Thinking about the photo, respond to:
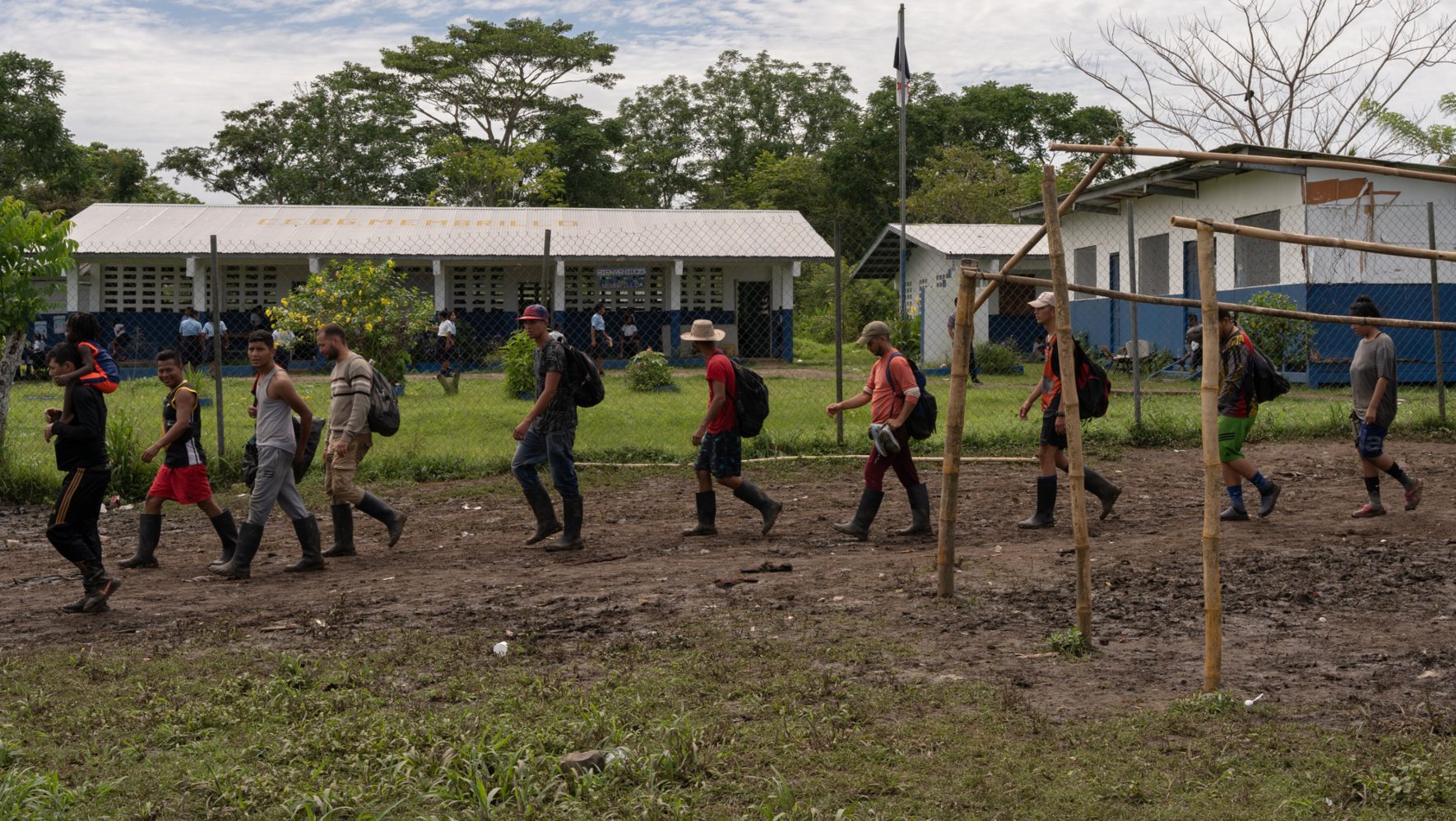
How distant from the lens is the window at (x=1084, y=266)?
86.2 ft

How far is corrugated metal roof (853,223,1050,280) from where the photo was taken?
88.2 ft

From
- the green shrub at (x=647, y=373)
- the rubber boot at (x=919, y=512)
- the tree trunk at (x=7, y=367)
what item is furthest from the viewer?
the green shrub at (x=647, y=373)

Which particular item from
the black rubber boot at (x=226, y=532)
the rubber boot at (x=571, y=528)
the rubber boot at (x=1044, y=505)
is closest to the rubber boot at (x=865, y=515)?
the rubber boot at (x=1044, y=505)

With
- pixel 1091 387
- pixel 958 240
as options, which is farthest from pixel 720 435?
pixel 958 240

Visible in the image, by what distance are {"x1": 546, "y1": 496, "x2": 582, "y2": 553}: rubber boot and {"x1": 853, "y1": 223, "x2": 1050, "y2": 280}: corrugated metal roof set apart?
18381 millimetres

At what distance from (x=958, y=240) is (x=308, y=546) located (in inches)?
861

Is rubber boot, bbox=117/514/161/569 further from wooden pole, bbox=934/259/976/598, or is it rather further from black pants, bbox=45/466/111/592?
wooden pole, bbox=934/259/976/598

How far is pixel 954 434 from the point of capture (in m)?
6.31

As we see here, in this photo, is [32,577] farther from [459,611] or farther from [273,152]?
[273,152]

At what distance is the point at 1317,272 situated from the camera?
62.8ft

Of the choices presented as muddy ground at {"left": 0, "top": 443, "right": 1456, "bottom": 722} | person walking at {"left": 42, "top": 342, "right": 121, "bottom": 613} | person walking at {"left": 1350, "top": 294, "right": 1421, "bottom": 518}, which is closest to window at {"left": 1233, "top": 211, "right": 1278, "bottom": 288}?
muddy ground at {"left": 0, "top": 443, "right": 1456, "bottom": 722}

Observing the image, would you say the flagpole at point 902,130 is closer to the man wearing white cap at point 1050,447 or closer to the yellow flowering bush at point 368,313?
the yellow flowering bush at point 368,313

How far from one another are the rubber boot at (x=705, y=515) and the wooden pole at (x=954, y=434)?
2644 mm

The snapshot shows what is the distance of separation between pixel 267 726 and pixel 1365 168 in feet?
16.2
